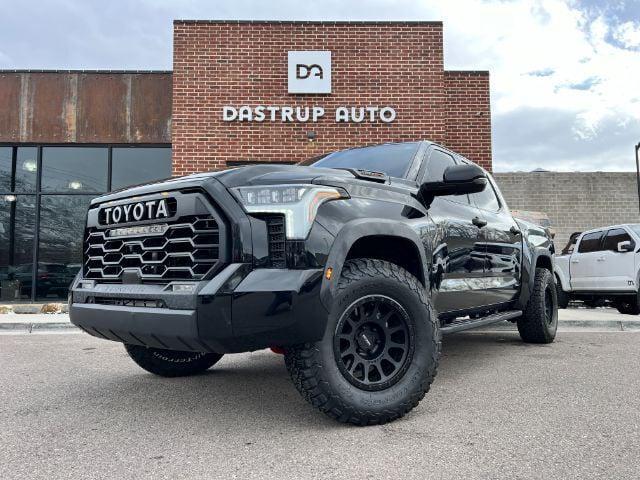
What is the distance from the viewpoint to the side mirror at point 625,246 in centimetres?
926

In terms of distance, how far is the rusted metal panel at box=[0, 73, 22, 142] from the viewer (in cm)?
1158

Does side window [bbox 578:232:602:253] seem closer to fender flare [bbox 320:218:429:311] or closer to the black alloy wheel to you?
fender flare [bbox 320:218:429:311]

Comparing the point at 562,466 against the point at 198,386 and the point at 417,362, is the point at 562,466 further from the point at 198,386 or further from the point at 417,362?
the point at 198,386

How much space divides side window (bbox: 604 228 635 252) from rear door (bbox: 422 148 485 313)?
655cm

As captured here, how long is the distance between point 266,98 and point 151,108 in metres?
2.69

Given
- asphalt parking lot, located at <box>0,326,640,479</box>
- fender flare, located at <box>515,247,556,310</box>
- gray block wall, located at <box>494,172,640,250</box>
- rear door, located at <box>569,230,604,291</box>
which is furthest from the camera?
gray block wall, located at <box>494,172,640,250</box>

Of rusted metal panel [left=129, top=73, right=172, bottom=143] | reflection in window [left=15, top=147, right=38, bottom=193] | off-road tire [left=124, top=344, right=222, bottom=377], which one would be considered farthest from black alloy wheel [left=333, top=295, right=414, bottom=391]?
reflection in window [left=15, top=147, right=38, bottom=193]

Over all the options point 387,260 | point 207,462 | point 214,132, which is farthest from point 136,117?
point 207,462

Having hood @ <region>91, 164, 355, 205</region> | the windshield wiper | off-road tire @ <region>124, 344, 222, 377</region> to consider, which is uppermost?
the windshield wiper

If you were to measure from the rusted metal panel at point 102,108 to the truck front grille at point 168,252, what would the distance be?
931 centimetres

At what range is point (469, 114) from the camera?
11477mm

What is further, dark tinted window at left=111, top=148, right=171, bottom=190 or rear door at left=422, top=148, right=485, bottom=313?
dark tinted window at left=111, top=148, right=171, bottom=190

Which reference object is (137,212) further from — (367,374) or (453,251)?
(453,251)

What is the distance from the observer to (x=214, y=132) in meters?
10.8
